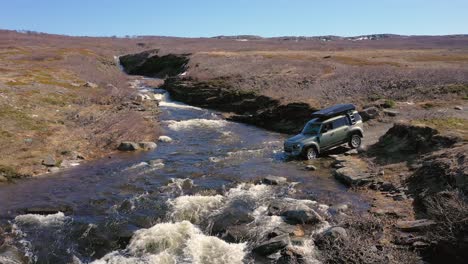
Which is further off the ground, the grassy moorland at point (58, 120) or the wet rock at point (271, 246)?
the grassy moorland at point (58, 120)

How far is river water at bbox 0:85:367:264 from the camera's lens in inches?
629

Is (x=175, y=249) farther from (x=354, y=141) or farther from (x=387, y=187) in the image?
(x=354, y=141)

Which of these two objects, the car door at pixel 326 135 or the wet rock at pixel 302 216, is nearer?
the wet rock at pixel 302 216

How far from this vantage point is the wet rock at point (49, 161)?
26.9 meters

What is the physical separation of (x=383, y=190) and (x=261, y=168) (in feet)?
25.0

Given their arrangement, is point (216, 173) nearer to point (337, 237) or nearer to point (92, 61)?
point (337, 237)

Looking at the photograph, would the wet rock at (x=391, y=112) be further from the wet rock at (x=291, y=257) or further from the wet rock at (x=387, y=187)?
the wet rock at (x=291, y=257)

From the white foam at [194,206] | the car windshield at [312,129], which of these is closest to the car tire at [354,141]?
the car windshield at [312,129]

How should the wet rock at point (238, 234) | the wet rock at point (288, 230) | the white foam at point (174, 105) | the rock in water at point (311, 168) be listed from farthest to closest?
the white foam at point (174, 105)
the rock in water at point (311, 168)
the wet rock at point (238, 234)
the wet rock at point (288, 230)

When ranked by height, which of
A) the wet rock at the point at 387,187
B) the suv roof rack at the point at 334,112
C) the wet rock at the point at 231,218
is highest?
the suv roof rack at the point at 334,112

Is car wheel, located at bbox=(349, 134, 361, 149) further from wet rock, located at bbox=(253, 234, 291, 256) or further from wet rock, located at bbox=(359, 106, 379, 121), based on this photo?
wet rock, located at bbox=(253, 234, 291, 256)

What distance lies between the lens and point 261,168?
26.1 metres

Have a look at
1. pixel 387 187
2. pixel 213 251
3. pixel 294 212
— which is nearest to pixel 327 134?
pixel 387 187

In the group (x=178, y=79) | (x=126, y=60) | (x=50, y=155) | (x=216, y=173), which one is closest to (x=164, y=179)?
(x=216, y=173)
